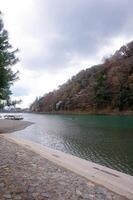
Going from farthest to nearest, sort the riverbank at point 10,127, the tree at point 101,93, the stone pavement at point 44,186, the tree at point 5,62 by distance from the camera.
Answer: the tree at point 101,93
the riverbank at point 10,127
the tree at point 5,62
the stone pavement at point 44,186

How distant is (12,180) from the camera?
380 inches

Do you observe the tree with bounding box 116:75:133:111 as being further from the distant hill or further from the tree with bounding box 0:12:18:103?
the tree with bounding box 0:12:18:103

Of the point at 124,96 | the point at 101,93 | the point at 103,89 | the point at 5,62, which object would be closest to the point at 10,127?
the point at 5,62

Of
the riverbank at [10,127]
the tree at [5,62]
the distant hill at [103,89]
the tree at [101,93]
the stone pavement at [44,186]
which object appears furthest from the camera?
the tree at [101,93]

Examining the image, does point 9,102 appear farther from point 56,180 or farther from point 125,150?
point 125,150

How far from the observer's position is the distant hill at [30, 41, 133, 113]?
112762 mm

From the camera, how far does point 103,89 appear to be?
12269cm

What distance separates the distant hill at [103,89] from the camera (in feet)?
370

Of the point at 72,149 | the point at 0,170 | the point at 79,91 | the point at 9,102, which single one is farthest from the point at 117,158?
the point at 79,91

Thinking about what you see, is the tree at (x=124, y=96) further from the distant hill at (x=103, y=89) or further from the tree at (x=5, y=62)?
the tree at (x=5, y=62)

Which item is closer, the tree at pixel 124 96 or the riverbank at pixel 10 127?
the riverbank at pixel 10 127

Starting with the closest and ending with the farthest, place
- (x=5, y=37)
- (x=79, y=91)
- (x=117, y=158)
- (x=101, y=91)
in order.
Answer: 1. (x=5, y=37)
2. (x=117, y=158)
3. (x=101, y=91)
4. (x=79, y=91)

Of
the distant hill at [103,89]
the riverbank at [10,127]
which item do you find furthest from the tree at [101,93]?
the riverbank at [10,127]

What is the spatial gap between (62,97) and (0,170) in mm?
150744
